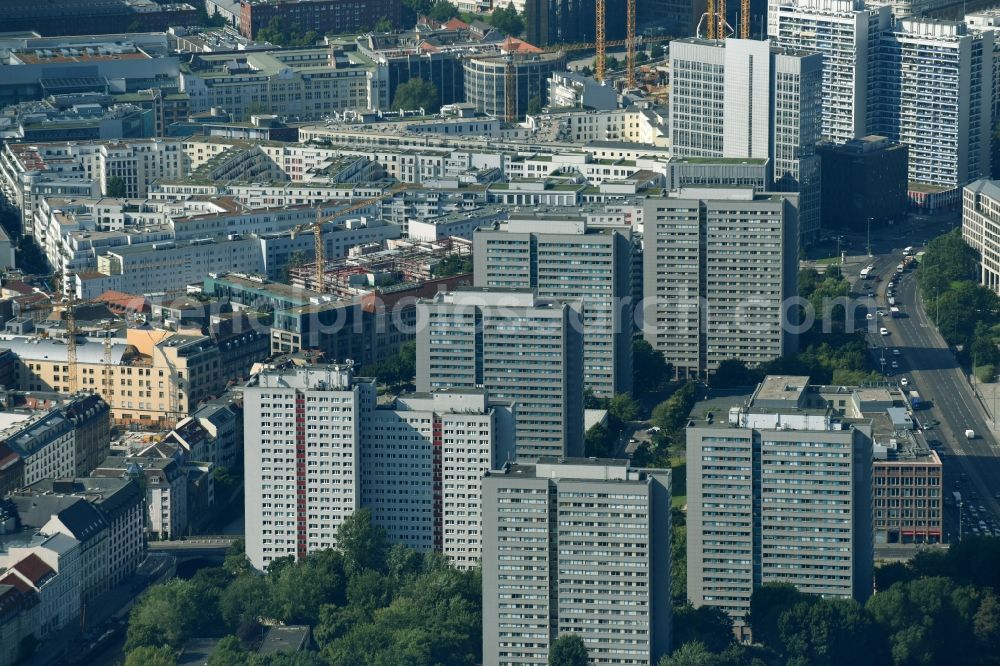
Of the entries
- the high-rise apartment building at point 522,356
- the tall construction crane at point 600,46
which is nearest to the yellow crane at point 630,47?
the tall construction crane at point 600,46

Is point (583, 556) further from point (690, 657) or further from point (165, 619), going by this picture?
point (165, 619)

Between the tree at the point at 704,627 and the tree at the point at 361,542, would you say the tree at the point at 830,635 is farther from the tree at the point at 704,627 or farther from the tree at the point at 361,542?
the tree at the point at 361,542

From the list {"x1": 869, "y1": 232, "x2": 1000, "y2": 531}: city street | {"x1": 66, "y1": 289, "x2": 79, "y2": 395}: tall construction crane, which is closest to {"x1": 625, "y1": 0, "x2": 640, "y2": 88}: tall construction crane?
{"x1": 869, "y1": 232, "x2": 1000, "y2": 531}: city street

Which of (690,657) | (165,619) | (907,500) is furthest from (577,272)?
(690,657)

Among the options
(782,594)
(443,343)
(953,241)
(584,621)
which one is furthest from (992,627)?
(953,241)

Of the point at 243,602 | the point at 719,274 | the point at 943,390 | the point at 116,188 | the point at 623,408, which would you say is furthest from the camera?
the point at 116,188

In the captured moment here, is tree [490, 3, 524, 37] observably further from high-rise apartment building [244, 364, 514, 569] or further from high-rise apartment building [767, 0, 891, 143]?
high-rise apartment building [244, 364, 514, 569]

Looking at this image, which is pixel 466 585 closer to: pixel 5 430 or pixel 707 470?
pixel 707 470

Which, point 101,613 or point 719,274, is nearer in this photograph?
point 101,613
